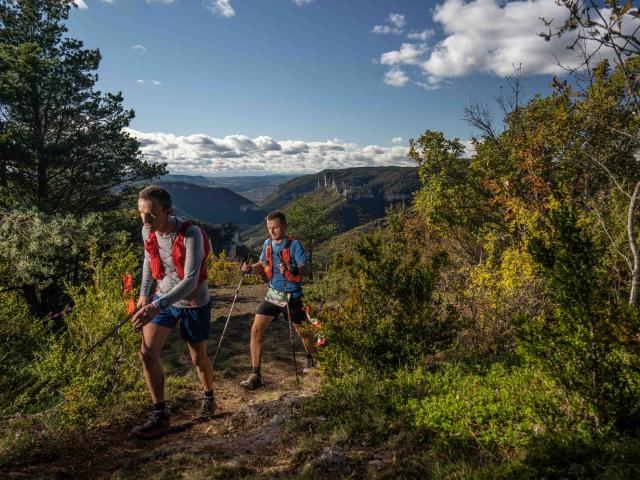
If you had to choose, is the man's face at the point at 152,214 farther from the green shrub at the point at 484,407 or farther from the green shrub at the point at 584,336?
the green shrub at the point at 584,336

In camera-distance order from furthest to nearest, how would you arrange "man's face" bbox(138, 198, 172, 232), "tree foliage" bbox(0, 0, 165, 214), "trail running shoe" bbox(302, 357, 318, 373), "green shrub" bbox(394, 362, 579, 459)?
"tree foliage" bbox(0, 0, 165, 214), "trail running shoe" bbox(302, 357, 318, 373), "man's face" bbox(138, 198, 172, 232), "green shrub" bbox(394, 362, 579, 459)

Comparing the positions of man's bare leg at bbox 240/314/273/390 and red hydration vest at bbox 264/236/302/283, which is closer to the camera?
red hydration vest at bbox 264/236/302/283

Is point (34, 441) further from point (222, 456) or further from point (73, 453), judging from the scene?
point (222, 456)

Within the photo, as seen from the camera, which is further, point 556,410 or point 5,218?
point 5,218

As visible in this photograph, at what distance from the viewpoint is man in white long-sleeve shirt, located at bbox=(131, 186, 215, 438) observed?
3561 mm

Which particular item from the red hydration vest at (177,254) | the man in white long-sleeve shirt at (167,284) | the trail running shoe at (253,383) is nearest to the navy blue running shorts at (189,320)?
the man in white long-sleeve shirt at (167,284)

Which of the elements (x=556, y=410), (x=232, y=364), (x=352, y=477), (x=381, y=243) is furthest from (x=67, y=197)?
(x=556, y=410)

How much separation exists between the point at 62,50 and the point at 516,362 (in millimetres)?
16929

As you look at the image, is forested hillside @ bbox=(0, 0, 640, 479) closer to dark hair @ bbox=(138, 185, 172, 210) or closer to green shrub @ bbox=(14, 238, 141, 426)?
green shrub @ bbox=(14, 238, 141, 426)

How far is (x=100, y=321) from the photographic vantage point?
4.43m

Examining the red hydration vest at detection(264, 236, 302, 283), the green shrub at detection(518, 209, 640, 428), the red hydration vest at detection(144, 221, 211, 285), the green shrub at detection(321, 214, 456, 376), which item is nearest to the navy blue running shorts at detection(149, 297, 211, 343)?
the red hydration vest at detection(144, 221, 211, 285)

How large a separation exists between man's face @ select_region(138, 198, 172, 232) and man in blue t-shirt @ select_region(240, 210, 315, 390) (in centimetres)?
191

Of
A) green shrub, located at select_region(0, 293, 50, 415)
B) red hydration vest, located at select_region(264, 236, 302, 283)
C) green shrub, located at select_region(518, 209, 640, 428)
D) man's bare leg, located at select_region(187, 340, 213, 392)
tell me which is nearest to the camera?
green shrub, located at select_region(518, 209, 640, 428)

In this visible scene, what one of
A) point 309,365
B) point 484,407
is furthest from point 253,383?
point 484,407
